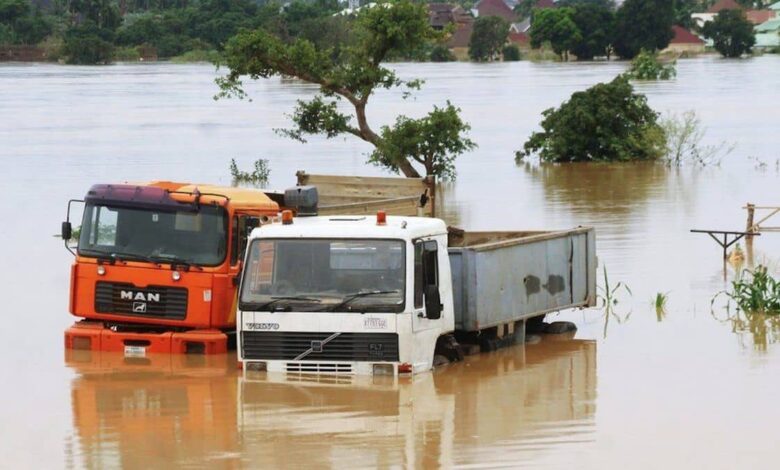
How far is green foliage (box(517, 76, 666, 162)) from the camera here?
168 ft

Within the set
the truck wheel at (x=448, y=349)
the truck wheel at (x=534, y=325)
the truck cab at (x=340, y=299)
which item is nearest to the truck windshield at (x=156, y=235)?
the truck cab at (x=340, y=299)

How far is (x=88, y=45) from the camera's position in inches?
6663

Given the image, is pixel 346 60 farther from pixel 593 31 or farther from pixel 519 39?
pixel 519 39

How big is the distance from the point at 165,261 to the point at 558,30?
495ft

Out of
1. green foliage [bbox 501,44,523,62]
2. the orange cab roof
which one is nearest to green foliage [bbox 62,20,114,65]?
green foliage [bbox 501,44,523,62]

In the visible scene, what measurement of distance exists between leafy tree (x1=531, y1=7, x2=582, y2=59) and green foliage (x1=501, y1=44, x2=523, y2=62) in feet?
8.03

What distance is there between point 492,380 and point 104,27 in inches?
6502

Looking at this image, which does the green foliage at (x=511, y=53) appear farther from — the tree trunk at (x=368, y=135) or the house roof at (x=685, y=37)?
the tree trunk at (x=368, y=135)

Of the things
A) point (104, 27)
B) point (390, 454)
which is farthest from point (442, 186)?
point (104, 27)

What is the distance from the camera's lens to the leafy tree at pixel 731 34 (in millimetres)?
172000

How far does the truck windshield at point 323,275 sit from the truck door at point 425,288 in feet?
0.54

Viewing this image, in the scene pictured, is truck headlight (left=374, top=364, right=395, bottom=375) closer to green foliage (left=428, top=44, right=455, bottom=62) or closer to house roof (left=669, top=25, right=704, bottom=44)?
green foliage (left=428, top=44, right=455, bottom=62)

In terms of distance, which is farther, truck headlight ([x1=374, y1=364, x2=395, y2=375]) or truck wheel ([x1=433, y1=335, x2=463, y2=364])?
truck wheel ([x1=433, y1=335, x2=463, y2=364])

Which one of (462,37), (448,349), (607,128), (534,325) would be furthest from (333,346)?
(462,37)
